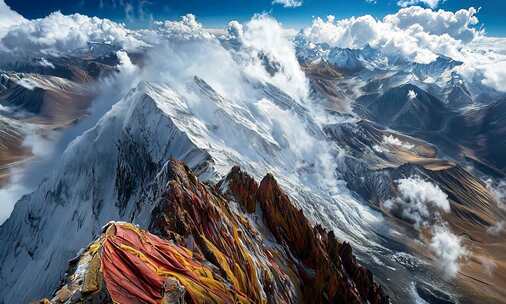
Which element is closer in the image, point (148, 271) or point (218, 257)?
point (148, 271)

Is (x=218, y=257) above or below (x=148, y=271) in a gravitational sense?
above

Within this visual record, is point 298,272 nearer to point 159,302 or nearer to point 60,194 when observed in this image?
point 159,302

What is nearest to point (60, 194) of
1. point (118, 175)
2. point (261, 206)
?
point (118, 175)

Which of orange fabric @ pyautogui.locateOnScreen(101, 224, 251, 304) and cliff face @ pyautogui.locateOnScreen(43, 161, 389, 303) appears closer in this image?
orange fabric @ pyautogui.locateOnScreen(101, 224, 251, 304)

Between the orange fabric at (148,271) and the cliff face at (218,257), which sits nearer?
the orange fabric at (148,271)
